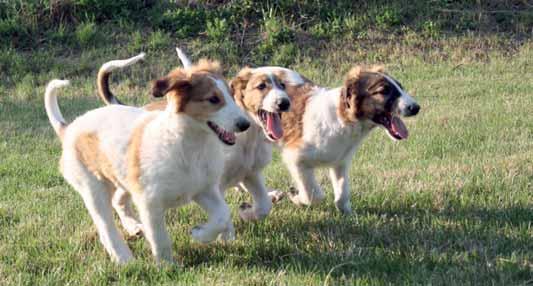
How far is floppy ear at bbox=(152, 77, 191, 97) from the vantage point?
17.2 ft

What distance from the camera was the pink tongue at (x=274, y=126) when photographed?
6.54m

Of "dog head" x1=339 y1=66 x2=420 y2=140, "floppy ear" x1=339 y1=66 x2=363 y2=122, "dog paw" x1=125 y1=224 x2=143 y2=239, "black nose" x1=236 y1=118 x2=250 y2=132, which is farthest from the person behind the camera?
"floppy ear" x1=339 y1=66 x2=363 y2=122

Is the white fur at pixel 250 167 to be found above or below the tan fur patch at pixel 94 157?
below

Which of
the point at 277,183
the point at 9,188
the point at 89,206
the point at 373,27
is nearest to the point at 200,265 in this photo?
the point at 89,206

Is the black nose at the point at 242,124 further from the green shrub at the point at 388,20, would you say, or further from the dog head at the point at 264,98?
the green shrub at the point at 388,20

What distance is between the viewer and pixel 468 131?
9.73 metres

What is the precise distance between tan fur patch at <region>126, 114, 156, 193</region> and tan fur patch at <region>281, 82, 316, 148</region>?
201cm

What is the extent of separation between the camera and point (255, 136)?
6.65 m

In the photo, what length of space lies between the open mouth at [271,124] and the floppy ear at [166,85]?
1348mm

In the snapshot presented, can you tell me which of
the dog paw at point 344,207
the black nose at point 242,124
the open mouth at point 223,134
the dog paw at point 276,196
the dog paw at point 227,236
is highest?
the black nose at point 242,124

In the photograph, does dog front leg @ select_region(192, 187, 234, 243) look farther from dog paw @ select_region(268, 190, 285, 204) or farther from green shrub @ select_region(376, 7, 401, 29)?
green shrub @ select_region(376, 7, 401, 29)

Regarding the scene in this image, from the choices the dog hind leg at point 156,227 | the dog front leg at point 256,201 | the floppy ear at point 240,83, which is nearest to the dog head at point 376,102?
the floppy ear at point 240,83

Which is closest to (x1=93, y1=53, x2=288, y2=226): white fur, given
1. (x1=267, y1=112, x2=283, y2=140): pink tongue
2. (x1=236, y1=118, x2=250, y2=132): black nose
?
(x1=267, y1=112, x2=283, y2=140): pink tongue

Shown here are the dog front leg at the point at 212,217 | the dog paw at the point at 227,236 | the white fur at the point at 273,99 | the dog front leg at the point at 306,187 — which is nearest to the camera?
the dog front leg at the point at 212,217
